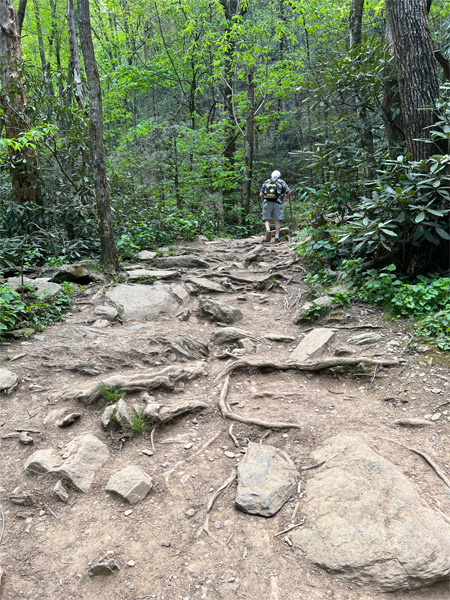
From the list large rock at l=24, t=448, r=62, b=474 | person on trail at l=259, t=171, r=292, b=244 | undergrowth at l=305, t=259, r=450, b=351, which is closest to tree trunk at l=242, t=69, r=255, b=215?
person on trail at l=259, t=171, r=292, b=244

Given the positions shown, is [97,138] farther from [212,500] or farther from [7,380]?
[212,500]

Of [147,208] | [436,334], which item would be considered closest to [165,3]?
[147,208]

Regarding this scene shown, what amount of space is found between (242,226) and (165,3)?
1205cm

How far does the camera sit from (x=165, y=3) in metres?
18.9

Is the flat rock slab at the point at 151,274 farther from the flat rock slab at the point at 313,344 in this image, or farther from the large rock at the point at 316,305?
the flat rock slab at the point at 313,344

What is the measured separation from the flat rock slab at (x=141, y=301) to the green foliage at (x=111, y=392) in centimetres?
252

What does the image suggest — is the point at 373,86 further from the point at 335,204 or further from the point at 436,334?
the point at 436,334

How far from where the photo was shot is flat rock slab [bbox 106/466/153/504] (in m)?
3.01

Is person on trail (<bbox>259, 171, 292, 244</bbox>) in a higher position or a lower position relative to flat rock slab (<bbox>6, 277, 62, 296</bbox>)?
higher

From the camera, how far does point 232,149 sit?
18.5 meters

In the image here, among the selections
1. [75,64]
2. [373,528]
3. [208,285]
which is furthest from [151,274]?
[75,64]

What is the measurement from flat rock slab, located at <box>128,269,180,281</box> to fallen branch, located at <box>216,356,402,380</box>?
3936 millimetres

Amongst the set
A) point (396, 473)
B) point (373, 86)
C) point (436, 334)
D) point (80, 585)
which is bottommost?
point (80, 585)

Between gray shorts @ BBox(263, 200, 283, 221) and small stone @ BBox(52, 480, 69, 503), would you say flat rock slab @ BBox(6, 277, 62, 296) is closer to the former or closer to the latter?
small stone @ BBox(52, 480, 69, 503)
